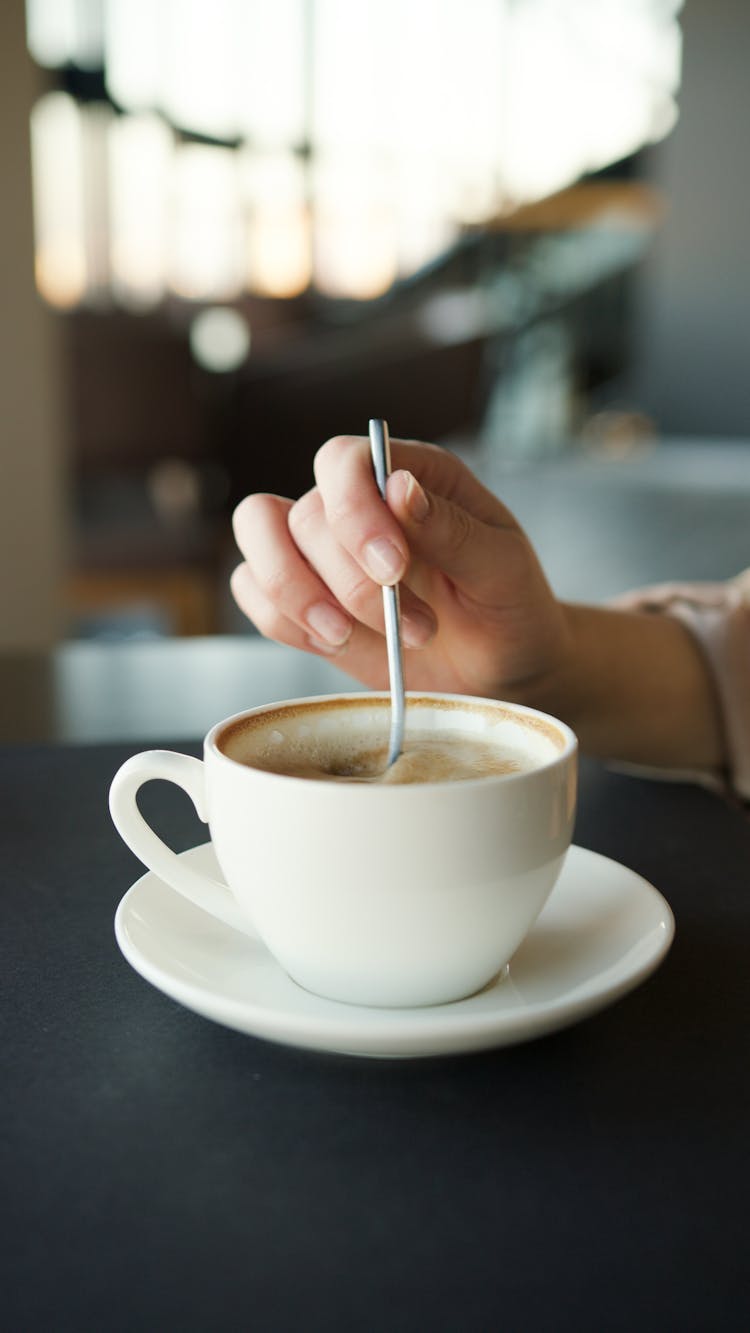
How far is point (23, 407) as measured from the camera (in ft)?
9.00

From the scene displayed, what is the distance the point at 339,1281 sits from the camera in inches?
11.0

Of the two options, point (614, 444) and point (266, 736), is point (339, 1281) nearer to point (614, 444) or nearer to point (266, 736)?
point (266, 736)

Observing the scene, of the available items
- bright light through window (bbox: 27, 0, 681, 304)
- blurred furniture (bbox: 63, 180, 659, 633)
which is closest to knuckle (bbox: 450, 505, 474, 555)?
blurred furniture (bbox: 63, 180, 659, 633)

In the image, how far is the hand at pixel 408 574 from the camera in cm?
59

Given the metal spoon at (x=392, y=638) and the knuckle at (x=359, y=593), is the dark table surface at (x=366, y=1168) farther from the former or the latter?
the knuckle at (x=359, y=593)

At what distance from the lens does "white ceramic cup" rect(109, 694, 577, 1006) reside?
39 centimetres

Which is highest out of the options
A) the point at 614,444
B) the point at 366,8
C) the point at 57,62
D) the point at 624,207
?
A: the point at 366,8

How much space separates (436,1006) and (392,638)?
178 mm

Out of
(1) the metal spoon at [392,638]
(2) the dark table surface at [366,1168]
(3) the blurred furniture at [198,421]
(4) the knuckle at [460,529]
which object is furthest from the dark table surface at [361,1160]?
(3) the blurred furniture at [198,421]

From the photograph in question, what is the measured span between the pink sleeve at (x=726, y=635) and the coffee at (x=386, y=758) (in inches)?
16.3

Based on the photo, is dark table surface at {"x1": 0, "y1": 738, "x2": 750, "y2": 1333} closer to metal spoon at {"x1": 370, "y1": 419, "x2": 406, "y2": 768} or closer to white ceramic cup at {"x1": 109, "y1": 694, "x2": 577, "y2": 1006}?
white ceramic cup at {"x1": 109, "y1": 694, "x2": 577, "y2": 1006}

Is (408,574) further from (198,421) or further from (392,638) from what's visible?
(198,421)

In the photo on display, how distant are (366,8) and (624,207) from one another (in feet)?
8.44

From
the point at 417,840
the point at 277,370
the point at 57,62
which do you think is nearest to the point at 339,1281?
the point at 417,840
